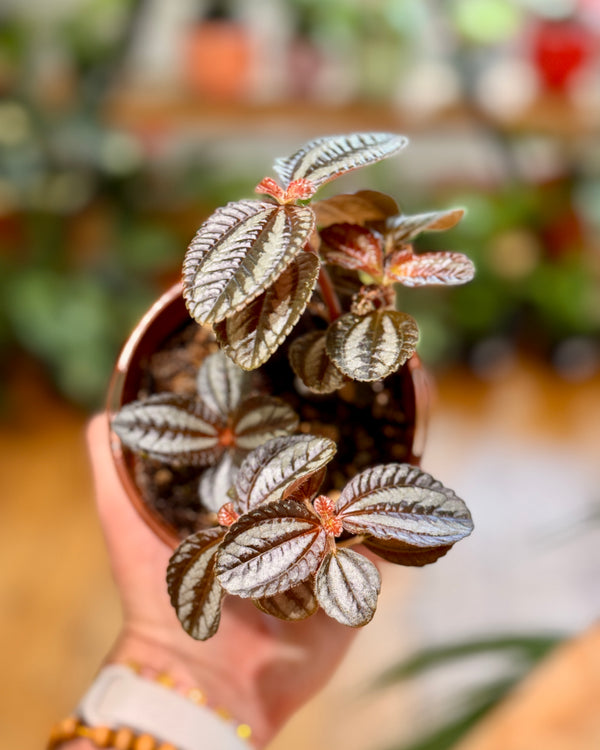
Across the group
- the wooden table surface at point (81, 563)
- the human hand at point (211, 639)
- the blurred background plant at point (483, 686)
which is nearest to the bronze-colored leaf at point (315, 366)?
the human hand at point (211, 639)

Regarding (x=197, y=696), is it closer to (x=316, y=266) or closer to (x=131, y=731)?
(x=131, y=731)

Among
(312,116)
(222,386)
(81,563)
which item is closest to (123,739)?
(222,386)

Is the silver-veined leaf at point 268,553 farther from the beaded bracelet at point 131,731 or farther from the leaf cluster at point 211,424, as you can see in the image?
the beaded bracelet at point 131,731

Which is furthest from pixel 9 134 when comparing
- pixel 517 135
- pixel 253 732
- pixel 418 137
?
pixel 253 732

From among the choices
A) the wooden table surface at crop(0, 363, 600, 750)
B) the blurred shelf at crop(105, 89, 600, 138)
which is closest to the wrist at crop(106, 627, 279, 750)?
the wooden table surface at crop(0, 363, 600, 750)

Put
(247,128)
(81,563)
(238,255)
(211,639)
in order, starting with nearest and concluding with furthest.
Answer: (238,255) < (211,639) < (81,563) < (247,128)

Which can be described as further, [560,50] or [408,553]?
[560,50]

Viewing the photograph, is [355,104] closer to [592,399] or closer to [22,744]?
[592,399]
